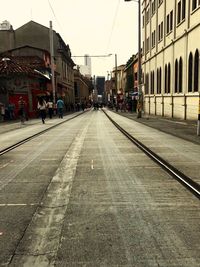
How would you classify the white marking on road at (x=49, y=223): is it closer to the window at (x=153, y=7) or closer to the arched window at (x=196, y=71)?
the arched window at (x=196, y=71)

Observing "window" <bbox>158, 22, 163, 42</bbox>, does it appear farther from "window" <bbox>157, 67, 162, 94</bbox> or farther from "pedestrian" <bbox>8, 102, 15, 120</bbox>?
"pedestrian" <bbox>8, 102, 15, 120</bbox>

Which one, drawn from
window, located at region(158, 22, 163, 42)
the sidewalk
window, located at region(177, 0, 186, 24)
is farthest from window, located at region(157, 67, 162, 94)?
the sidewalk

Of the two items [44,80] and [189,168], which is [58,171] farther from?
[44,80]

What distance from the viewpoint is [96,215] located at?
4793 millimetres

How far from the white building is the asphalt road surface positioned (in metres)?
17.7

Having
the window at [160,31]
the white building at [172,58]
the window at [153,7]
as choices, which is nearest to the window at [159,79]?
the white building at [172,58]

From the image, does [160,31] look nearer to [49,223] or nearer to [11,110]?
[11,110]

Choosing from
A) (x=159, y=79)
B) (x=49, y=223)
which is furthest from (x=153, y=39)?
(x=49, y=223)

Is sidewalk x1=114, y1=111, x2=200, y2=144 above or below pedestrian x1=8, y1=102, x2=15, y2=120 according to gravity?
below

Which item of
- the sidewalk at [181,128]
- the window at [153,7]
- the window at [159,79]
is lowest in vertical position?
the sidewalk at [181,128]

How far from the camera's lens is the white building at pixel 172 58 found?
25.2m

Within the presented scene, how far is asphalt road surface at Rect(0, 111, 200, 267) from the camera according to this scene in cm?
356

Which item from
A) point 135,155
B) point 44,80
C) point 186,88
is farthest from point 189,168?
point 44,80

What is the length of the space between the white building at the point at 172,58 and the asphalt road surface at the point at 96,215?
1767cm
